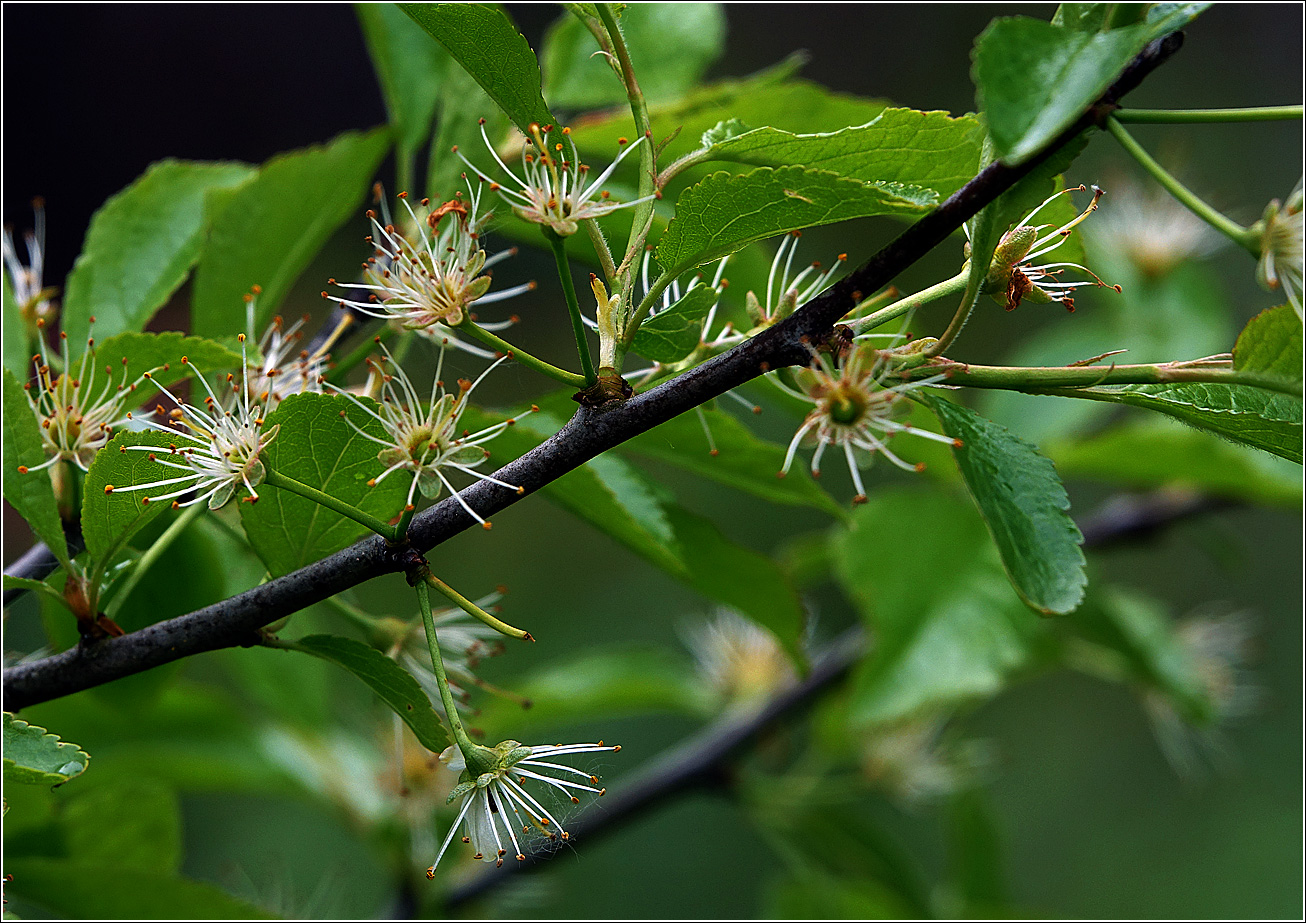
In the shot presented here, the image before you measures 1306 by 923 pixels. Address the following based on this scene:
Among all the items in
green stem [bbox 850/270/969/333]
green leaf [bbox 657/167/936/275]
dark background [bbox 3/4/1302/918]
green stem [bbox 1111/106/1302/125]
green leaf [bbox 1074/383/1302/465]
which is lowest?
dark background [bbox 3/4/1302/918]

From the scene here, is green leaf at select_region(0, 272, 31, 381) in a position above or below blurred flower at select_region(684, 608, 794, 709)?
above

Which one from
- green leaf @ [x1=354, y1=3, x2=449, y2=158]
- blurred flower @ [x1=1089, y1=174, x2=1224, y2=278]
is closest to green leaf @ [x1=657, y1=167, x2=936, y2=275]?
green leaf @ [x1=354, y1=3, x2=449, y2=158]

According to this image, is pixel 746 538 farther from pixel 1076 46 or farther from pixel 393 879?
pixel 1076 46

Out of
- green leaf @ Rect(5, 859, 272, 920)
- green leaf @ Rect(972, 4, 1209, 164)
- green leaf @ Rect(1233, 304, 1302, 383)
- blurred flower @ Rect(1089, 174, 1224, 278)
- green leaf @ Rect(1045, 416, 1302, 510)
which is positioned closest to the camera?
green leaf @ Rect(972, 4, 1209, 164)

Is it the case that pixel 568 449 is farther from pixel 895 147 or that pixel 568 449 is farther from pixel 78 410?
pixel 78 410

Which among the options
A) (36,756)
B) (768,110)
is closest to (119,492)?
(36,756)

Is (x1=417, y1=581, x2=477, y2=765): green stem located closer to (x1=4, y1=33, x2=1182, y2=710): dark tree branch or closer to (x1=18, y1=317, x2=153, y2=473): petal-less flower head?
(x1=4, y1=33, x2=1182, y2=710): dark tree branch
